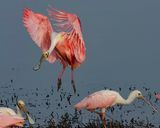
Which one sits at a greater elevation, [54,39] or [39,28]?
[39,28]

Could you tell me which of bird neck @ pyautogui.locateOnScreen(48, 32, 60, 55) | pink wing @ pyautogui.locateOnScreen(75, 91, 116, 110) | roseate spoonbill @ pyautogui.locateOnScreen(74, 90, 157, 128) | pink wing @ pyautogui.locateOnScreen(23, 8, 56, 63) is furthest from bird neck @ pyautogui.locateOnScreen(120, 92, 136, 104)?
bird neck @ pyautogui.locateOnScreen(48, 32, 60, 55)

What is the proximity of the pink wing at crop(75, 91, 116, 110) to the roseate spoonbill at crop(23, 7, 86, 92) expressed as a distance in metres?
0.44

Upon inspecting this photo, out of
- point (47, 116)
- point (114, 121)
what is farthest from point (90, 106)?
point (47, 116)

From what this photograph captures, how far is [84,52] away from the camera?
16.7 metres

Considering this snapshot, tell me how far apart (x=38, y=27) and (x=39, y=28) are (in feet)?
0.13

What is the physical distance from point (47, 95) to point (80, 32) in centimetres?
953

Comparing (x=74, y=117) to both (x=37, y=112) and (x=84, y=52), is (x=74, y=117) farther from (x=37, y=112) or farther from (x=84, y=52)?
(x=84, y=52)

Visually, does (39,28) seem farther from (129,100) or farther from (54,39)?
(129,100)

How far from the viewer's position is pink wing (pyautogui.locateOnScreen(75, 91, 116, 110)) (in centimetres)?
1658

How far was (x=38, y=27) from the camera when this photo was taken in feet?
56.4

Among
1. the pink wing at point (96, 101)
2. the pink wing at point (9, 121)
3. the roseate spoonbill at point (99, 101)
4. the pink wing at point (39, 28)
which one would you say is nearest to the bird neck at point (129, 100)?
the roseate spoonbill at point (99, 101)

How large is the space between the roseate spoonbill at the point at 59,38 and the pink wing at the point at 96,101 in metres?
0.44

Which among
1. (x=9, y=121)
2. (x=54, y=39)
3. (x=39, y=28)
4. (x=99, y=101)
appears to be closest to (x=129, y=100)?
(x=99, y=101)

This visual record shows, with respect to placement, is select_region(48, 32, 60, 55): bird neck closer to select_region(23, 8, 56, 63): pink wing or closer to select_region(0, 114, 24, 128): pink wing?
select_region(23, 8, 56, 63): pink wing
